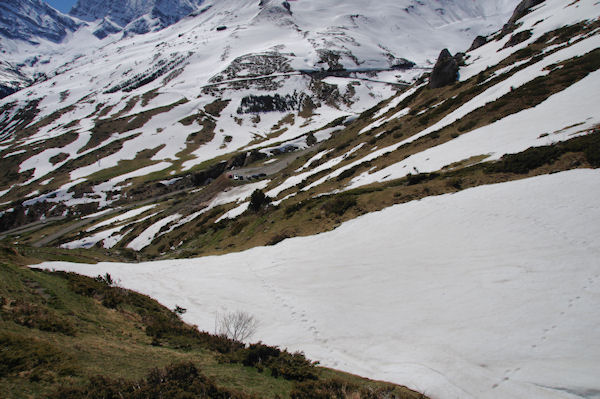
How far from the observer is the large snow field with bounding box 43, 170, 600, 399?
7.21m

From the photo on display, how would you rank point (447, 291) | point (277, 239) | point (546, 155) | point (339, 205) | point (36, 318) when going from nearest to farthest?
point (36, 318) → point (447, 291) → point (546, 155) → point (277, 239) → point (339, 205)

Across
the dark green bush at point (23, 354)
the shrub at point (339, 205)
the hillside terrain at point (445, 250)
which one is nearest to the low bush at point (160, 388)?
the hillside terrain at point (445, 250)

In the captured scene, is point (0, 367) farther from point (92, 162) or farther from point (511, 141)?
point (92, 162)

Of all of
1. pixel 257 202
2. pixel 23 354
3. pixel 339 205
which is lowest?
pixel 23 354

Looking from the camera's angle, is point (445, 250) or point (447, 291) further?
point (445, 250)

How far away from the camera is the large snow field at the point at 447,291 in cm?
721

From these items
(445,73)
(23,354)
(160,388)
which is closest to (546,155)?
(160,388)

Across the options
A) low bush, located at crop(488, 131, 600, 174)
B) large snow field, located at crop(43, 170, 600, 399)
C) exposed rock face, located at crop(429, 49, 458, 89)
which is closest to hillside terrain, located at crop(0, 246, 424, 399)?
large snow field, located at crop(43, 170, 600, 399)

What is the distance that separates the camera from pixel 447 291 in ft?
34.4

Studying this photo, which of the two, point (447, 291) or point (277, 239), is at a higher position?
point (277, 239)

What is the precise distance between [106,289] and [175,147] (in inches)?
5562

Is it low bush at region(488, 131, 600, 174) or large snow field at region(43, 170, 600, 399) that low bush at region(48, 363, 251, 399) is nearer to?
large snow field at region(43, 170, 600, 399)

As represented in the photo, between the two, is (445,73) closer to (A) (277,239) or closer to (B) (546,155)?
(B) (546,155)

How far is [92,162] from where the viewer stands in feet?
427
